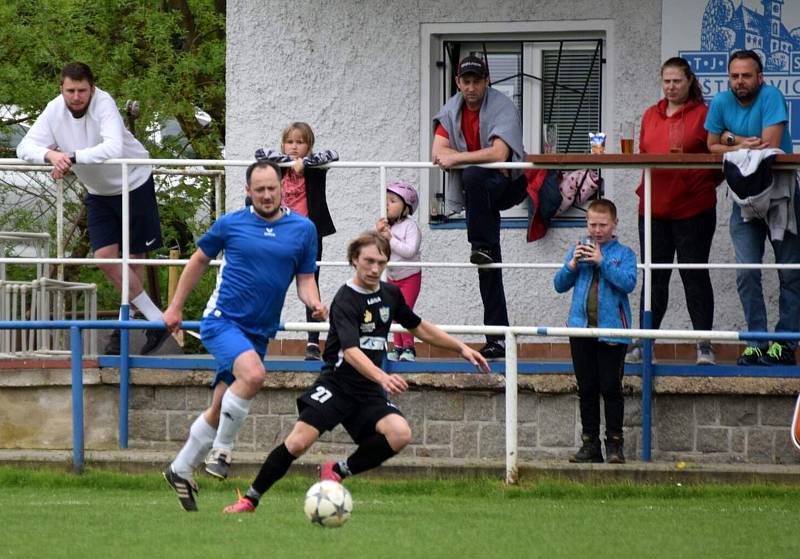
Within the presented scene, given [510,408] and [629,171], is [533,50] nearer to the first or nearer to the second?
[629,171]

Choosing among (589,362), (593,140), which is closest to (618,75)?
(593,140)

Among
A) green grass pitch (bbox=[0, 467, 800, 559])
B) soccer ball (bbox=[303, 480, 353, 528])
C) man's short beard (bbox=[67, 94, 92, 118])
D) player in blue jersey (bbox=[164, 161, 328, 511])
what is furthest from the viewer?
man's short beard (bbox=[67, 94, 92, 118])

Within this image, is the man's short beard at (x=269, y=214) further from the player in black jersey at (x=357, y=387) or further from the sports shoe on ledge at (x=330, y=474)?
the sports shoe on ledge at (x=330, y=474)

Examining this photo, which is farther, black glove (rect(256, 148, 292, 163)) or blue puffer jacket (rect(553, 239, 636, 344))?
black glove (rect(256, 148, 292, 163))

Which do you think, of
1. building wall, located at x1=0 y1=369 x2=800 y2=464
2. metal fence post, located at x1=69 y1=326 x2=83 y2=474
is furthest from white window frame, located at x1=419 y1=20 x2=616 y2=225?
metal fence post, located at x1=69 y1=326 x2=83 y2=474

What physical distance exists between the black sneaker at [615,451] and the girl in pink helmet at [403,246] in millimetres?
1712

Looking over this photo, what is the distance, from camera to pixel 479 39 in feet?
44.5

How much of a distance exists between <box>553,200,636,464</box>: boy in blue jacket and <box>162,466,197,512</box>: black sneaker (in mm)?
2985

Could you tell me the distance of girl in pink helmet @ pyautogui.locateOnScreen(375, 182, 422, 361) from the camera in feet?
39.8

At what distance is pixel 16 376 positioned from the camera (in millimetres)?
12227

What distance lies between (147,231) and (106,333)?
1962 mm

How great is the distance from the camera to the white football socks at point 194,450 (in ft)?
30.5

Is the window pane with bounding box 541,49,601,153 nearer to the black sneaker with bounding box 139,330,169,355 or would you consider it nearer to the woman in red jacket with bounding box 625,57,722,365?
the woman in red jacket with bounding box 625,57,722,365

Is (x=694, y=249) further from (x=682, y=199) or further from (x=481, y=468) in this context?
(x=481, y=468)
